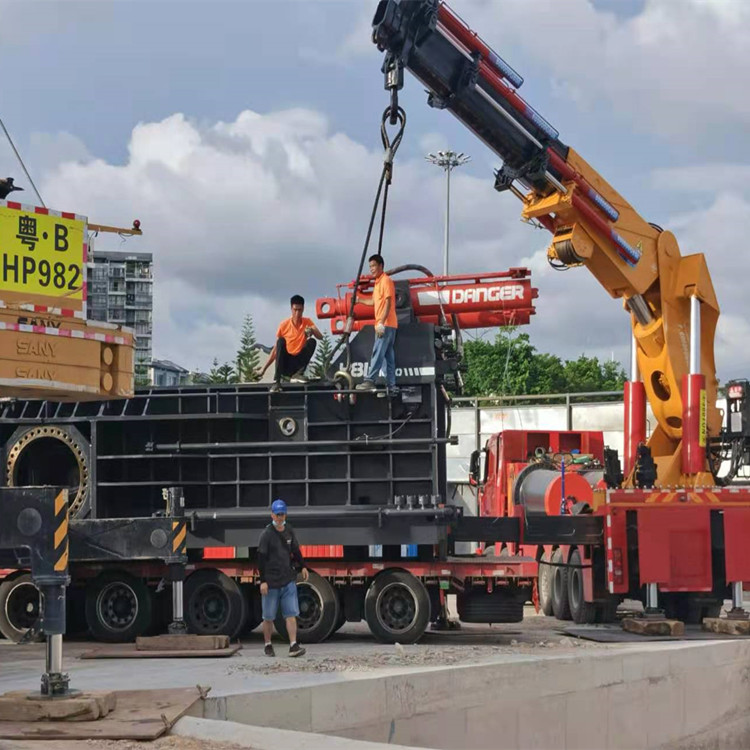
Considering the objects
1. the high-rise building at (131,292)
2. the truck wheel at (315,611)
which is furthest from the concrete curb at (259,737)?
the high-rise building at (131,292)

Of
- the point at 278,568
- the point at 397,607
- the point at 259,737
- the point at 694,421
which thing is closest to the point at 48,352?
the point at 259,737

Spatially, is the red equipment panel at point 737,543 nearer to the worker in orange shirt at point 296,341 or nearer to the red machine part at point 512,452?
the red machine part at point 512,452

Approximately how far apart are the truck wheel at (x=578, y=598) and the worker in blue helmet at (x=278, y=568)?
5711mm

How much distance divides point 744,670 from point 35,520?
32.7 ft

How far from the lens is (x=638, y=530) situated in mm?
17891

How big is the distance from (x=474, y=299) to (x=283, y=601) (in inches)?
214

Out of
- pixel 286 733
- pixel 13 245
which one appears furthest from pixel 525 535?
pixel 13 245

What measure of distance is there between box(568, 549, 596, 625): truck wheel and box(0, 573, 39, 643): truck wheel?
25.6 ft

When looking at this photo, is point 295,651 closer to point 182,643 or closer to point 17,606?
point 182,643

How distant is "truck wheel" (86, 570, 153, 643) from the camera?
16812 millimetres

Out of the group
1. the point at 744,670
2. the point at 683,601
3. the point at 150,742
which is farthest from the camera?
the point at 683,601

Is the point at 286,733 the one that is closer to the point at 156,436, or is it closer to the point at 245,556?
the point at 245,556

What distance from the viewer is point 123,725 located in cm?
997

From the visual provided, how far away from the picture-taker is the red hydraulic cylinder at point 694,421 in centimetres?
1939
